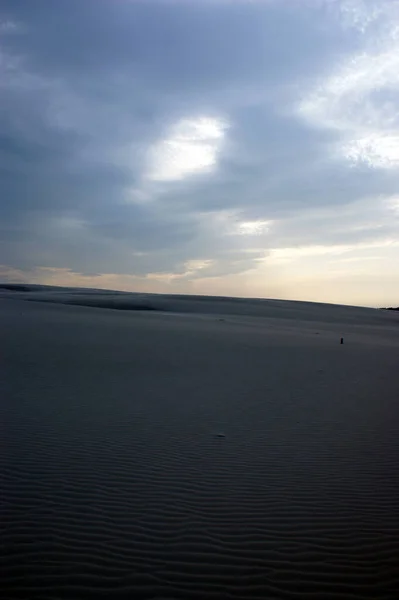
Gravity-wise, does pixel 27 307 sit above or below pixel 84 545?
above

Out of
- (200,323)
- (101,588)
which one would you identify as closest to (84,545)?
(101,588)

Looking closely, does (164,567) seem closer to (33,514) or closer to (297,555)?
(297,555)

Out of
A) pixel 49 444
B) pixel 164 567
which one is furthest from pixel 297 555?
pixel 49 444

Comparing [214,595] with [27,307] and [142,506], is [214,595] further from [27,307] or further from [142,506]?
[27,307]

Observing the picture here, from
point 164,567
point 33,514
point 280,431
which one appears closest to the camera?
point 164,567

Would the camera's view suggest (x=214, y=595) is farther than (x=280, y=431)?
No

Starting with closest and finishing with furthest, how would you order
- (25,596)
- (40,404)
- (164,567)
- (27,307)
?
(25,596), (164,567), (40,404), (27,307)
